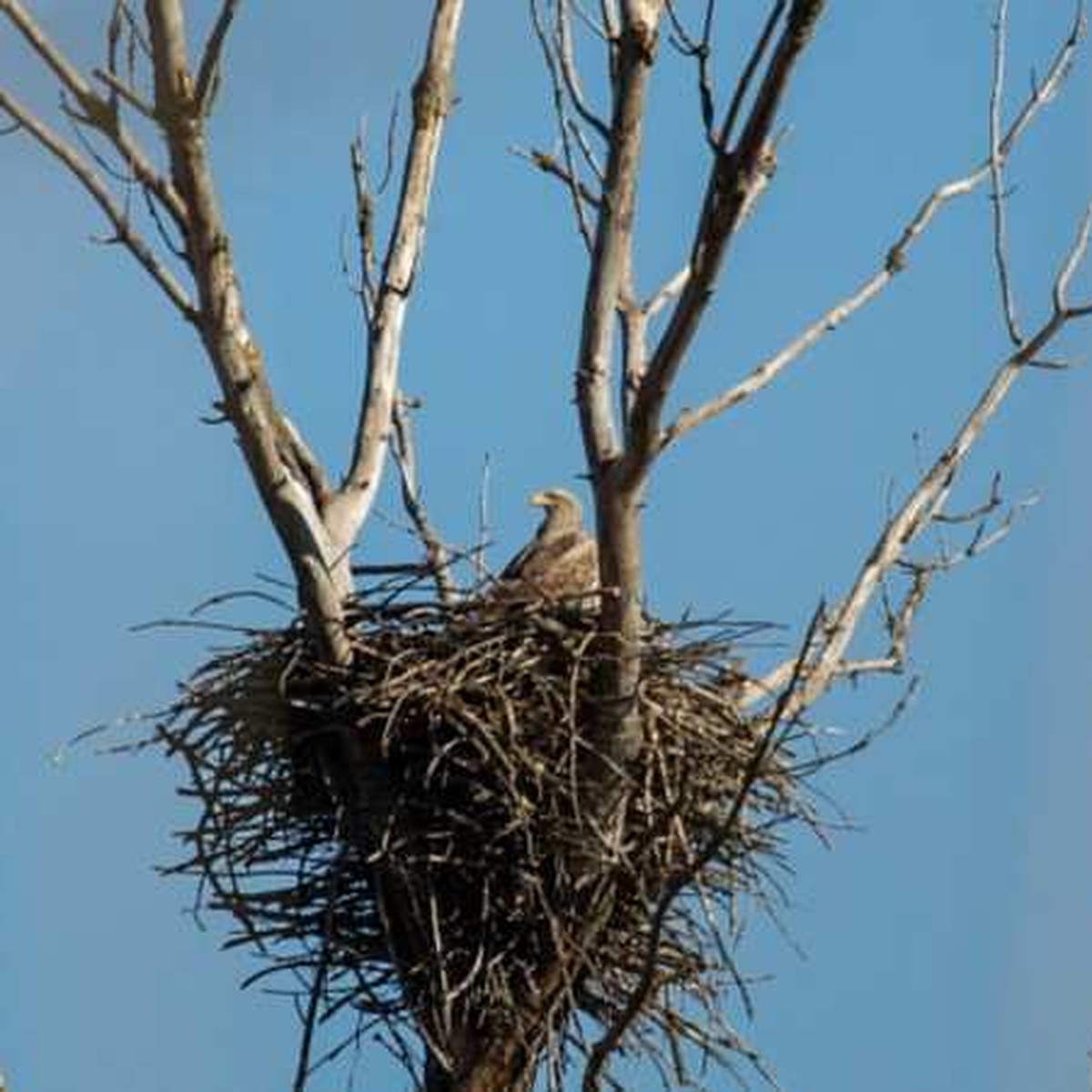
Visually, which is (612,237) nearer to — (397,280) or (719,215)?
(719,215)

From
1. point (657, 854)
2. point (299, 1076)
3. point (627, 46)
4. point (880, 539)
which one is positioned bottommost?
point (299, 1076)

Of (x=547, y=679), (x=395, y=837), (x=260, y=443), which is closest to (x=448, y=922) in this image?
(x=395, y=837)

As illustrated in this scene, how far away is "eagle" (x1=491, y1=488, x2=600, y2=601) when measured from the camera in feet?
23.1

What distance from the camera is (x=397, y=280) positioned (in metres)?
7.40

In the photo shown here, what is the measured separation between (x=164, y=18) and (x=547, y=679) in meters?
1.85

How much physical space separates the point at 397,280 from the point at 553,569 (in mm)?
897

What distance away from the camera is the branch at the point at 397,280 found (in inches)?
270

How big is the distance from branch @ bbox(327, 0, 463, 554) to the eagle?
48cm

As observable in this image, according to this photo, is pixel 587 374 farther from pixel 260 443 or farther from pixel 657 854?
pixel 657 854

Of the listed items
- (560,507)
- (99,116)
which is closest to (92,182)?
(99,116)

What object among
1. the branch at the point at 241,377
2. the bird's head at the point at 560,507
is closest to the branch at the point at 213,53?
the branch at the point at 241,377

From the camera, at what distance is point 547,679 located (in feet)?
21.1

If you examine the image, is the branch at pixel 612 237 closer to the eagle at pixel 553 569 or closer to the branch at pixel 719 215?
the branch at pixel 719 215

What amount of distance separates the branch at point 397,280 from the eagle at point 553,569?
482 mm
